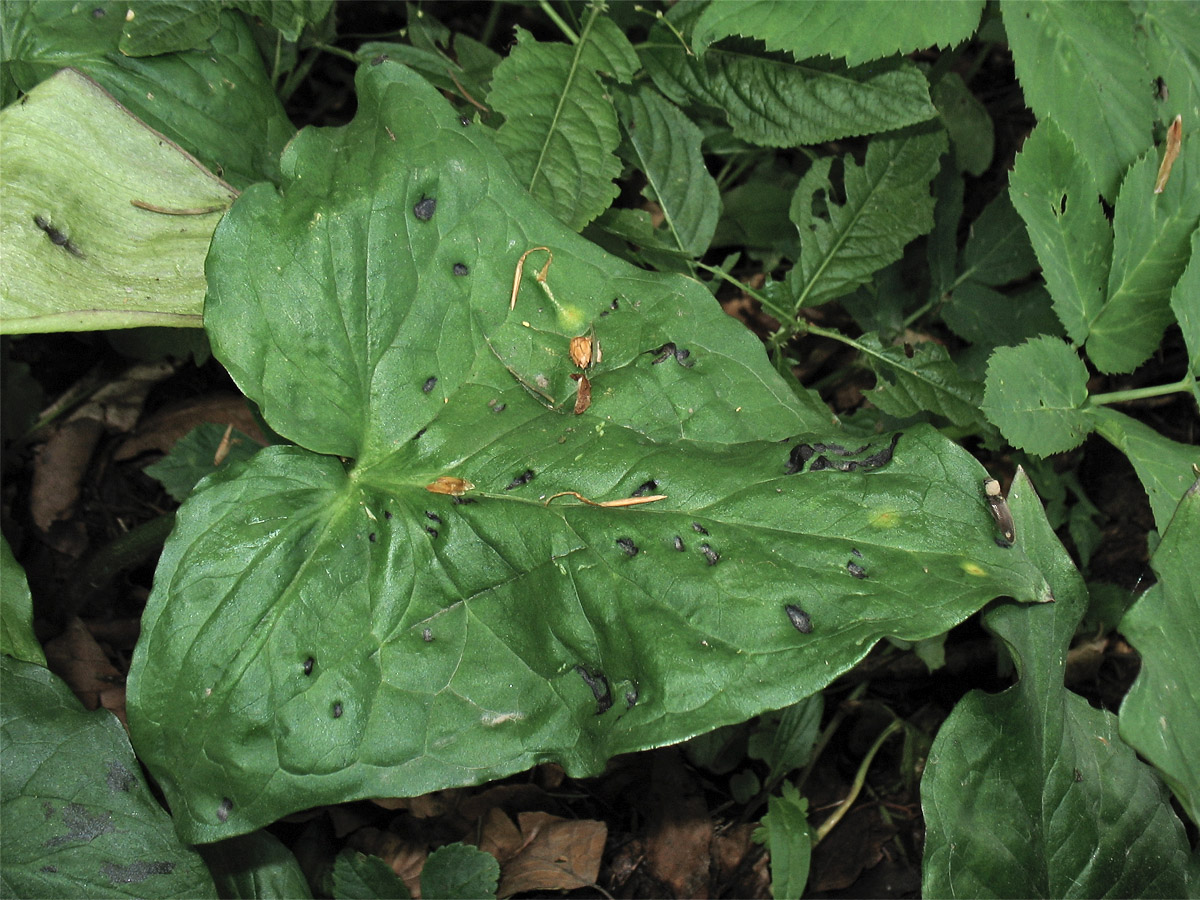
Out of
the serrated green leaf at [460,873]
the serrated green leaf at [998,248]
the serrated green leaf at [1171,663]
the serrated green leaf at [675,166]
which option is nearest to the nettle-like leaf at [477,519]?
the serrated green leaf at [1171,663]

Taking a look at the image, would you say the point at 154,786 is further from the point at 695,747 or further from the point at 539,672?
the point at 695,747

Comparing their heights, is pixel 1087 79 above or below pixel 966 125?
above

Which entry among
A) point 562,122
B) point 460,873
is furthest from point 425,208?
point 460,873

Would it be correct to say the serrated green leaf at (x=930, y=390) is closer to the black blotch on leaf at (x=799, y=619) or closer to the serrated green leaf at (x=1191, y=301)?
the serrated green leaf at (x=1191, y=301)

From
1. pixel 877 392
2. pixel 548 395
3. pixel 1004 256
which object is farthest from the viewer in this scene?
pixel 1004 256

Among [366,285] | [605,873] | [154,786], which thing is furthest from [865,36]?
[154,786]

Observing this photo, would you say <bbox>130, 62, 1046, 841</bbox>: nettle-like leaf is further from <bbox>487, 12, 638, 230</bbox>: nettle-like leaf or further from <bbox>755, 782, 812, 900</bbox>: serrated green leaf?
<bbox>755, 782, 812, 900</bbox>: serrated green leaf

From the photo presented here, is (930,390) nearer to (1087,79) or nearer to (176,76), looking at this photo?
(1087,79)
